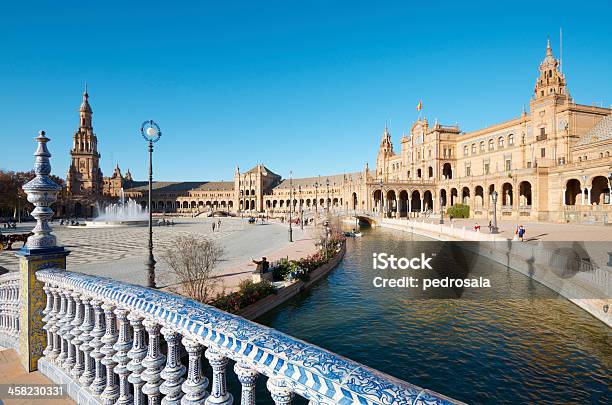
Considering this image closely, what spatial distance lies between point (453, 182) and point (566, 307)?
5463 centimetres

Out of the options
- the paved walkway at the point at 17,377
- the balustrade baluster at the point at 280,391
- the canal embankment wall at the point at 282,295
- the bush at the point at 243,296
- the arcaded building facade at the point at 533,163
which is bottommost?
the canal embankment wall at the point at 282,295

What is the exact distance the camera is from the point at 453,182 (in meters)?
65.6

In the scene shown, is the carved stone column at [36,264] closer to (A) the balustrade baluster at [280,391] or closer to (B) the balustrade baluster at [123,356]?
(B) the balustrade baluster at [123,356]

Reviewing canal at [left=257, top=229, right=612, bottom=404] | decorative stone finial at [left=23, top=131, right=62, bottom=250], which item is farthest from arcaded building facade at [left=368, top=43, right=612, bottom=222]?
decorative stone finial at [left=23, top=131, right=62, bottom=250]

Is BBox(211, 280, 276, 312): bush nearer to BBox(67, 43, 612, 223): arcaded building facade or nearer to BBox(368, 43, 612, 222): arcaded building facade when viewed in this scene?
BBox(67, 43, 612, 223): arcaded building facade

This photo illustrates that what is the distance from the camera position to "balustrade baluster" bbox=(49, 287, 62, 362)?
3873 mm

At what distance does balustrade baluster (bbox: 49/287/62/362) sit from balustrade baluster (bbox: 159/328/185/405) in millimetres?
2304

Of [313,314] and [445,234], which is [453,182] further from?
[313,314]

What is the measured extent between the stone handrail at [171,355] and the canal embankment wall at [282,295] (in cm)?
913

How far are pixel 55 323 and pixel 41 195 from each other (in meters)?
1.57

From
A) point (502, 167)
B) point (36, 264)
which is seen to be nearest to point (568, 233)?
point (36, 264)

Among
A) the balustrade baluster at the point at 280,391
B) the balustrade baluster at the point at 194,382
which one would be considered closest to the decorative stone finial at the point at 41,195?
the balustrade baluster at the point at 194,382

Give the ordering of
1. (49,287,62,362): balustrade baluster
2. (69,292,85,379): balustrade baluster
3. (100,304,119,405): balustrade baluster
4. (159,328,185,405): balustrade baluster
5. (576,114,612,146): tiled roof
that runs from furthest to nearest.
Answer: (576,114,612,146): tiled roof → (49,287,62,362): balustrade baluster → (69,292,85,379): balustrade baluster → (100,304,119,405): balustrade baluster → (159,328,185,405): balustrade baluster

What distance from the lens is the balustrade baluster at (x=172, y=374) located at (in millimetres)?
2412
